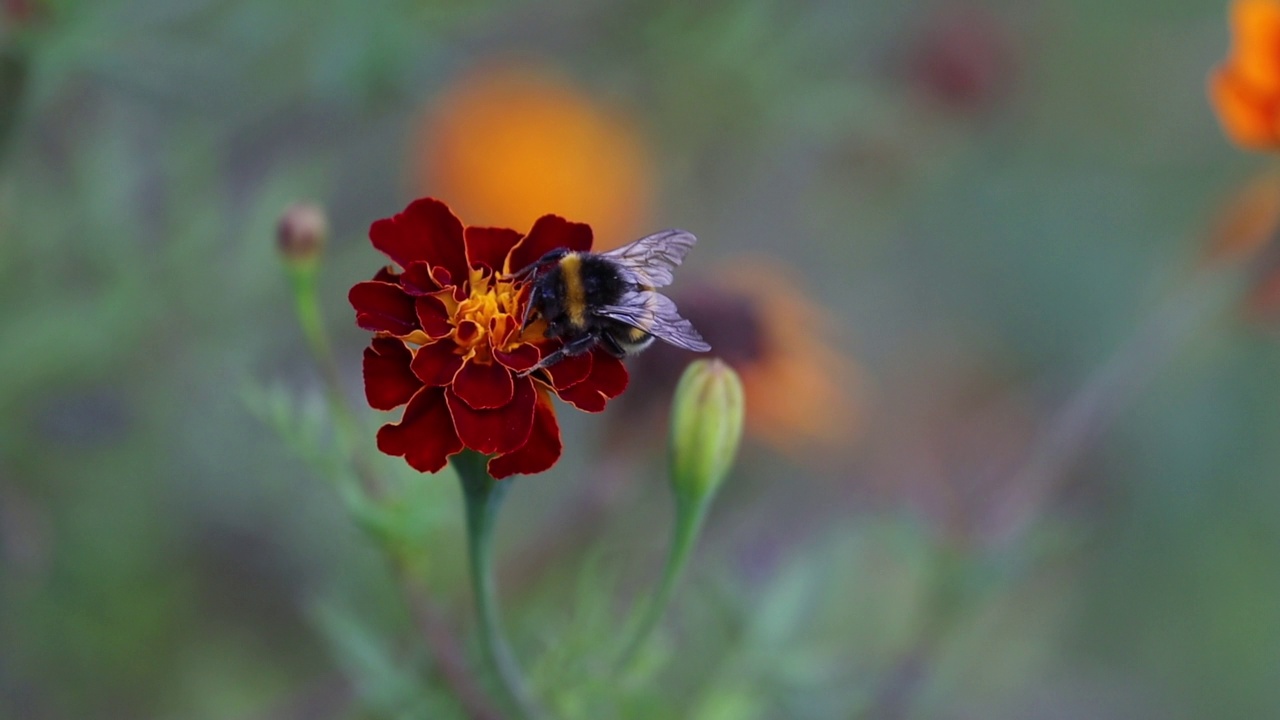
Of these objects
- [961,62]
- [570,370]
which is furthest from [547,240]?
[961,62]

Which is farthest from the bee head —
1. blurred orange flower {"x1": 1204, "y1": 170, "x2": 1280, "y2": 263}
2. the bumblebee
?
blurred orange flower {"x1": 1204, "y1": 170, "x2": 1280, "y2": 263}

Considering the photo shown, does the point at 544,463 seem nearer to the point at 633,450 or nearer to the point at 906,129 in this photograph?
the point at 633,450

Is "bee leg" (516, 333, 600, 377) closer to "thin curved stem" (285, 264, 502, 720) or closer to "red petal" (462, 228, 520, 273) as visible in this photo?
"red petal" (462, 228, 520, 273)

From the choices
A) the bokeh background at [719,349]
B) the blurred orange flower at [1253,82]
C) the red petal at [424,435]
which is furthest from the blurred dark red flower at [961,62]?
the red petal at [424,435]

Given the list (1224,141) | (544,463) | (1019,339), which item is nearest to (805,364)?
(544,463)

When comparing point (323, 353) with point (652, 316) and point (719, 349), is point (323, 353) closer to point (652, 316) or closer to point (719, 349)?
point (652, 316)
